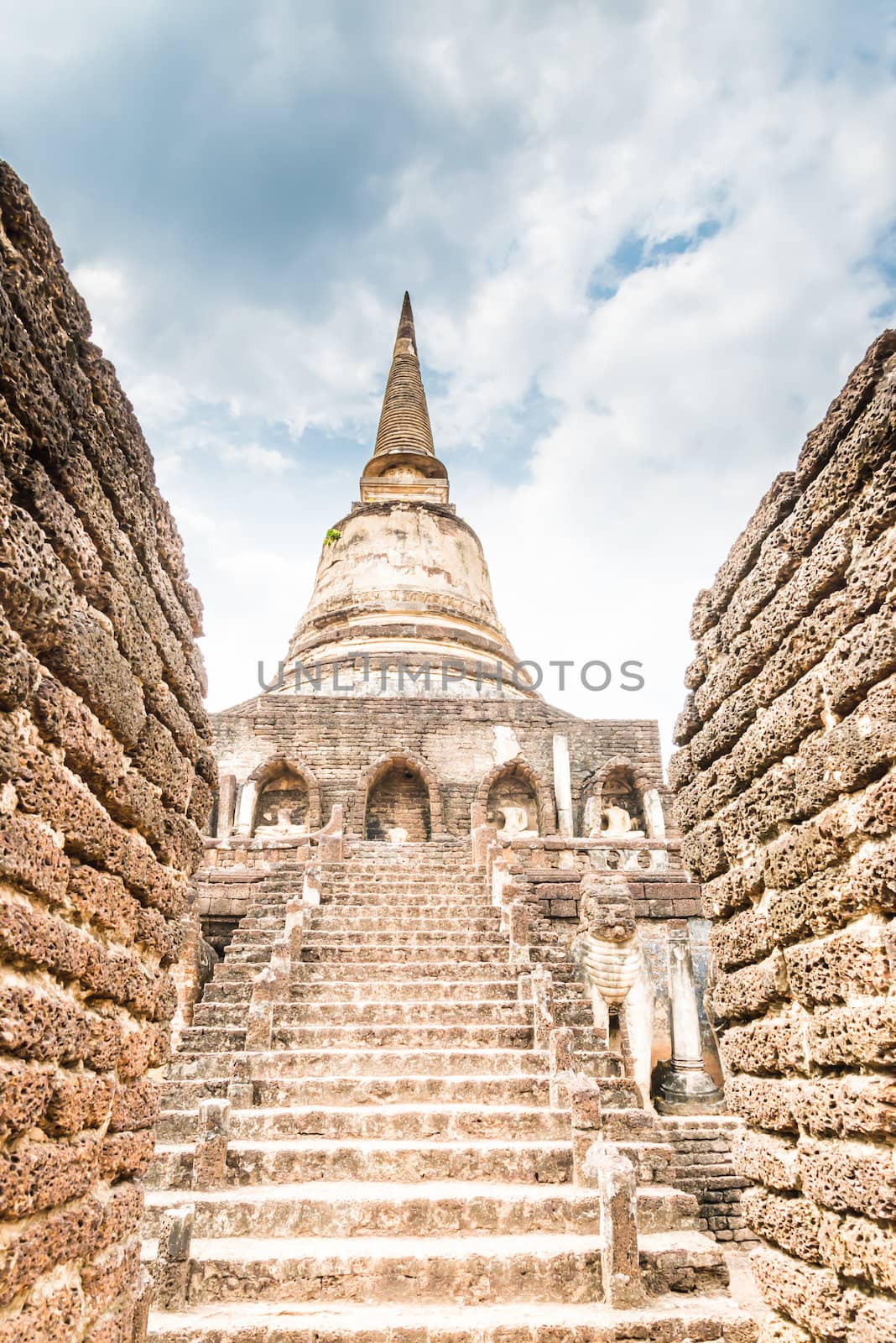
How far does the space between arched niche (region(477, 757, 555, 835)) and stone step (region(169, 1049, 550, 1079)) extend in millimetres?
9140

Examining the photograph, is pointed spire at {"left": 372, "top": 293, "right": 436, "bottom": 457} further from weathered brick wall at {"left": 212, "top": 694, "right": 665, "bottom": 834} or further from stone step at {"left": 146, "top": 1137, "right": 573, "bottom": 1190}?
stone step at {"left": 146, "top": 1137, "right": 573, "bottom": 1190}

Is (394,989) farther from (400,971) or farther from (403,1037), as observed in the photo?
(403,1037)

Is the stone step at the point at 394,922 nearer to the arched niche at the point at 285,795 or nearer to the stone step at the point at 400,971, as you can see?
the stone step at the point at 400,971

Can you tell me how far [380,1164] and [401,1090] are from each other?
A: 0.79m

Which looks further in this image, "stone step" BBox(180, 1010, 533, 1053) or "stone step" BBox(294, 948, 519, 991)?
"stone step" BBox(294, 948, 519, 991)

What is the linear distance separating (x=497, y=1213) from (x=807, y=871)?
3.36 meters

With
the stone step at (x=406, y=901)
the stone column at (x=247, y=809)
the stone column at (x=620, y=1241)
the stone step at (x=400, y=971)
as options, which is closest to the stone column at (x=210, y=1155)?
the stone step at (x=400, y=971)

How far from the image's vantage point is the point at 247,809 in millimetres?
15617

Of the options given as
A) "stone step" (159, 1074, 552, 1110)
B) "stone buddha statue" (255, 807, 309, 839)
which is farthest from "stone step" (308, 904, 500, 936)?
"stone buddha statue" (255, 807, 309, 839)

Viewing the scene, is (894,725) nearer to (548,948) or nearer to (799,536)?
(799,536)

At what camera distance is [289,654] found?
2144cm

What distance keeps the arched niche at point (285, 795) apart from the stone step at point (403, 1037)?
873 centimetres

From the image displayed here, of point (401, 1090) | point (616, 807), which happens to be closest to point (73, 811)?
point (401, 1090)

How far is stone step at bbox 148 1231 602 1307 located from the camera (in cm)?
458
